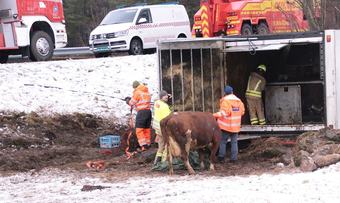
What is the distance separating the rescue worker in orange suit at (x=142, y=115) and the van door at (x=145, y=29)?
11.1 meters

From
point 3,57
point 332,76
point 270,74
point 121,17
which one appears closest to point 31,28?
point 3,57

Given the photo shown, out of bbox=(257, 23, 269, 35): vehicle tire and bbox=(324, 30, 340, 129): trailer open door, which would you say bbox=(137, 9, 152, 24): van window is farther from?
bbox=(324, 30, 340, 129): trailer open door

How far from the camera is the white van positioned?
25391 mm

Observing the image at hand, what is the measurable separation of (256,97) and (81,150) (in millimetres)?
3994

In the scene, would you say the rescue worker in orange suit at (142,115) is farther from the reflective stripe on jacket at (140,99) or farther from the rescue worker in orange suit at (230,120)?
the rescue worker in orange suit at (230,120)

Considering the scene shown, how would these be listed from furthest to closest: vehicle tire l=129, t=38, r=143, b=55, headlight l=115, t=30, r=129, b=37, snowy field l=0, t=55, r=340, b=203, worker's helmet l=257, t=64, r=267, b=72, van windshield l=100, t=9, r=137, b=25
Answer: van windshield l=100, t=9, r=137, b=25, vehicle tire l=129, t=38, r=143, b=55, headlight l=115, t=30, r=129, b=37, worker's helmet l=257, t=64, r=267, b=72, snowy field l=0, t=55, r=340, b=203

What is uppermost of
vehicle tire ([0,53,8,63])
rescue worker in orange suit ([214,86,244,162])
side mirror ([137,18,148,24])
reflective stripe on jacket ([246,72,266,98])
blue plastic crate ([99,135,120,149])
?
side mirror ([137,18,148,24])

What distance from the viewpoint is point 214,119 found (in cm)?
1216

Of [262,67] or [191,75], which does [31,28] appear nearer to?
[191,75]

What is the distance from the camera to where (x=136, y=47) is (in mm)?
25766

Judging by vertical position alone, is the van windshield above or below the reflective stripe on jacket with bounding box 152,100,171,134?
above

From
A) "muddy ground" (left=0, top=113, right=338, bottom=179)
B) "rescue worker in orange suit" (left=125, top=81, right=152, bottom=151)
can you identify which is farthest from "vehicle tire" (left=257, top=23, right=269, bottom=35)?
"rescue worker in orange suit" (left=125, top=81, right=152, bottom=151)

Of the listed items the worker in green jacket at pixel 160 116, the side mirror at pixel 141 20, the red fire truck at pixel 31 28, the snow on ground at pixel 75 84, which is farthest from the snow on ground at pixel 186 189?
the side mirror at pixel 141 20

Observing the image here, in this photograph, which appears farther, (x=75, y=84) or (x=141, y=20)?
(x=141, y=20)
